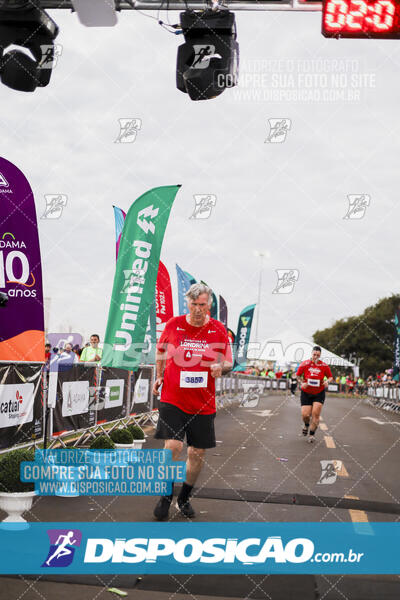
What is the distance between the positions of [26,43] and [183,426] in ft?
14.3

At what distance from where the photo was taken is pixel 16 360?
7.82 m

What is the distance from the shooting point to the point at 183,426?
611 centimetres

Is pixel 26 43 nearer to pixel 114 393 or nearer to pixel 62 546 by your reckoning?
pixel 62 546

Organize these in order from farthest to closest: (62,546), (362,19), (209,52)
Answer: (209,52)
(362,19)
(62,546)

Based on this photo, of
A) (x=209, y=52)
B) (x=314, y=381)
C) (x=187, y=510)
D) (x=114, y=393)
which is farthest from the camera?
(x=314, y=381)

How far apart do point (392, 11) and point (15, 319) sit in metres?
5.39

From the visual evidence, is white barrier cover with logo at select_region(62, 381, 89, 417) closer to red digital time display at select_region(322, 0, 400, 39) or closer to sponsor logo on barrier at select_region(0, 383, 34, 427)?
sponsor logo on barrier at select_region(0, 383, 34, 427)

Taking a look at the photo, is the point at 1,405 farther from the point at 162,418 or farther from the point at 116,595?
the point at 116,595

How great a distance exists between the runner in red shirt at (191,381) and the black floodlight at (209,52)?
7.22 feet

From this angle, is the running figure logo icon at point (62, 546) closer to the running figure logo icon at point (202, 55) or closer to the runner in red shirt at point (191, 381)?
the runner in red shirt at point (191, 381)

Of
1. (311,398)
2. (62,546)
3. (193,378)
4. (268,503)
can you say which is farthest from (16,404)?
(311,398)

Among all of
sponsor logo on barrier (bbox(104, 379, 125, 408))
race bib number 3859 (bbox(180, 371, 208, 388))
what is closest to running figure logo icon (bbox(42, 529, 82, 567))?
race bib number 3859 (bbox(180, 371, 208, 388))

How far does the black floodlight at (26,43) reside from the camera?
6.76m

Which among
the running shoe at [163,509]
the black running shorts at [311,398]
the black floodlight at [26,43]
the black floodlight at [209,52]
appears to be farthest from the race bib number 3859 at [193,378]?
the black running shorts at [311,398]
